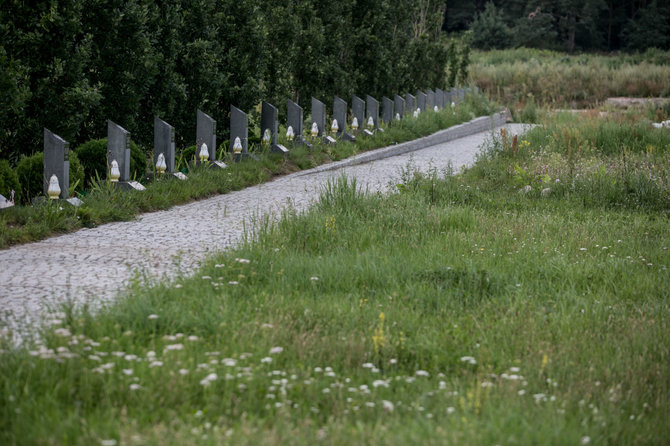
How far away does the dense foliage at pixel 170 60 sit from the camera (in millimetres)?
10180

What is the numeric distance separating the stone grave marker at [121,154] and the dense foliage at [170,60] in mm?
478

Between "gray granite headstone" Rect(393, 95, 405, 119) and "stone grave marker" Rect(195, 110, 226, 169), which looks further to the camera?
"gray granite headstone" Rect(393, 95, 405, 119)

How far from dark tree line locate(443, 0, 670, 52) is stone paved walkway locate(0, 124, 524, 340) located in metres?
58.8

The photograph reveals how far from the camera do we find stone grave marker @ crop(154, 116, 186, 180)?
1191cm

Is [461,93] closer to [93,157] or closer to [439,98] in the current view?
[439,98]

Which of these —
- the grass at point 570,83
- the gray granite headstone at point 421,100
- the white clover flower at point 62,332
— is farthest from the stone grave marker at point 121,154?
the grass at point 570,83

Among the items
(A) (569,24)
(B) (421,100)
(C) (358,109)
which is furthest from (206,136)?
(A) (569,24)

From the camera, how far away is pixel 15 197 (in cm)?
938

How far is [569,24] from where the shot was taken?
68.1m

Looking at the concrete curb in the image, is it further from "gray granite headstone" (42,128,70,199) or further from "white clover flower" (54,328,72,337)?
"white clover flower" (54,328,72,337)

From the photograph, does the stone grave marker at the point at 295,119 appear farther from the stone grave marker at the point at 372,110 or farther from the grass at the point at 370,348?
the grass at the point at 370,348

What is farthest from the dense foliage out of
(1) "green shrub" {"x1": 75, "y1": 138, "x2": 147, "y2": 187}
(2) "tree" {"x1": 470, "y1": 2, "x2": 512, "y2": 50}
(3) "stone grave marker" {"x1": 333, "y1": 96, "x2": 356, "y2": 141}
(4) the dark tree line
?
(4) the dark tree line

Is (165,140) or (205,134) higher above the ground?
(205,134)

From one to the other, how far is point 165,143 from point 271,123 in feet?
11.4
